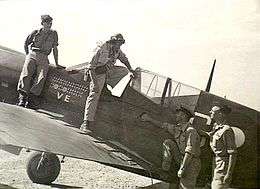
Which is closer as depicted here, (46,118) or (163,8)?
(163,8)

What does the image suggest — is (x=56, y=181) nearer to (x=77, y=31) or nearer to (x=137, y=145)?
(x=137, y=145)

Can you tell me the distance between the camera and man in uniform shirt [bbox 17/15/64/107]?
3.49 meters

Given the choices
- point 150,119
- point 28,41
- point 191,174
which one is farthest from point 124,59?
point 191,174

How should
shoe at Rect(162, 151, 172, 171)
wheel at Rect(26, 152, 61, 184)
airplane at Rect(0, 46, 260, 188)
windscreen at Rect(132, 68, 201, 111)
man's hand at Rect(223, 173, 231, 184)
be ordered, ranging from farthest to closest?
wheel at Rect(26, 152, 61, 184), windscreen at Rect(132, 68, 201, 111), shoe at Rect(162, 151, 172, 171), airplane at Rect(0, 46, 260, 188), man's hand at Rect(223, 173, 231, 184)

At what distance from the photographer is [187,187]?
2744 mm

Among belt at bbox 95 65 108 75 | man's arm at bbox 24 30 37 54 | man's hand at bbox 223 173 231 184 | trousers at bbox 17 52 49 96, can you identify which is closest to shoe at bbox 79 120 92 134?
belt at bbox 95 65 108 75

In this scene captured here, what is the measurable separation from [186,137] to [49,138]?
90 centimetres

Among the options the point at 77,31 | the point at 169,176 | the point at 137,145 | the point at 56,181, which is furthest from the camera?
the point at 56,181

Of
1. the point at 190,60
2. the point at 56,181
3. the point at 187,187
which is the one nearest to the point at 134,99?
the point at 190,60

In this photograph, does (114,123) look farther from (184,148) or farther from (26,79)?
(26,79)

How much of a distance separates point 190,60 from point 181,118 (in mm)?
415

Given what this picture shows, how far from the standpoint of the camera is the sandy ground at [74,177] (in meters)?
3.55

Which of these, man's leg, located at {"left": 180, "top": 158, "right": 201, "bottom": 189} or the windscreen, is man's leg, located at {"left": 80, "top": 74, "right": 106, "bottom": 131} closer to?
the windscreen

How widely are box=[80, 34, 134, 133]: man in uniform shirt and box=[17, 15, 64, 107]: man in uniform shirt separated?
407 mm
